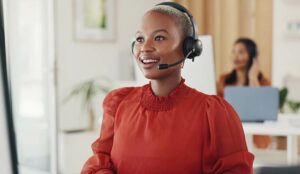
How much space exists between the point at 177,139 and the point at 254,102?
1292 mm

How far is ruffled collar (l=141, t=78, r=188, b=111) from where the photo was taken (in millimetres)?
854

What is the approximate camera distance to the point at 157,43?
33.2 inches

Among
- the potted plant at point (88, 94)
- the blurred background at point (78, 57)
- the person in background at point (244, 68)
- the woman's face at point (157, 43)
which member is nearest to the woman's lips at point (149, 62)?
the woman's face at point (157, 43)

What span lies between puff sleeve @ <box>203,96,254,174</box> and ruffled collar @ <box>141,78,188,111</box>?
0.07 m

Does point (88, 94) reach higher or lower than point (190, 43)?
lower

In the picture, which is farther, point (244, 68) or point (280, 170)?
point (244, 68)

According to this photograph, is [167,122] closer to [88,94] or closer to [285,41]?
[88,94]

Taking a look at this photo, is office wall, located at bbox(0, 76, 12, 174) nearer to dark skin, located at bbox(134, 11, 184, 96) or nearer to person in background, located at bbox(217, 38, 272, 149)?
dark skin, located at bbox(134, 11, 184, 96)

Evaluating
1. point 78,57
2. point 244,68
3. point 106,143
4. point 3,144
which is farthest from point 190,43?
point 78,57

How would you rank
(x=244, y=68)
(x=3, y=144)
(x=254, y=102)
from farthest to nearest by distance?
(x=244, y=68), (x=254, y=102), (x=3, y=144)

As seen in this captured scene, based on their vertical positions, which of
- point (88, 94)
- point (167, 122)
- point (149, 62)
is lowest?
point (88, 94)

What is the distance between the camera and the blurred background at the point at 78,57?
4000 millimetres

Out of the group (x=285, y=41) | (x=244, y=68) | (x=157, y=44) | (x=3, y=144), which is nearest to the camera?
(x=3, y=144)

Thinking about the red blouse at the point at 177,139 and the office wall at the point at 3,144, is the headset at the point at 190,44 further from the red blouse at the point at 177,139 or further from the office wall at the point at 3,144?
the office wall at the point at 3,144
